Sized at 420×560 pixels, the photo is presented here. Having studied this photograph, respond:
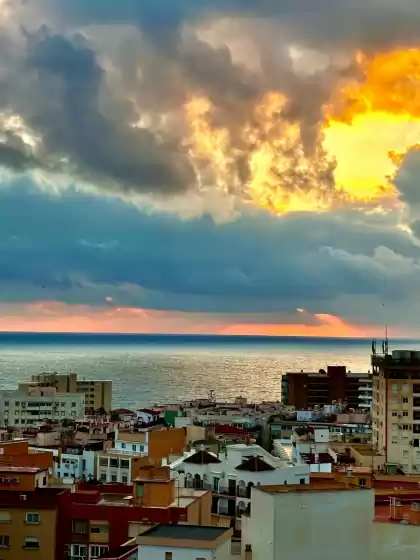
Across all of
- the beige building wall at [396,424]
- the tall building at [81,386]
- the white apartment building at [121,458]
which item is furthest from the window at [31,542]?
the tall building at [81,386]

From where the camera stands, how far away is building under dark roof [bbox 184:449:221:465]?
3466 centimetres

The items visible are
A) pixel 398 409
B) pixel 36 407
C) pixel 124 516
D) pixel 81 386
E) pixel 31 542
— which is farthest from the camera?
pixel 81 386

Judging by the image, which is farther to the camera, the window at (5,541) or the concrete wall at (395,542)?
the window at (5,541)

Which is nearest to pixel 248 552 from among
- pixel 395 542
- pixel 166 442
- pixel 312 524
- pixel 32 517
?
pixel 312 524

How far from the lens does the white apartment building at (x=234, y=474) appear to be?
3238cm

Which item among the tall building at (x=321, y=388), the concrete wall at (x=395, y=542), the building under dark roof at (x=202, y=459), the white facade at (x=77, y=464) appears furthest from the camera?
the tall building at (x=321, y=388)

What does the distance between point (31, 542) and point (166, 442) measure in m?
23.5

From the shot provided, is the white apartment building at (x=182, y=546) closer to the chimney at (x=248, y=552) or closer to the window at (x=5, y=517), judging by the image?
the chimney at (x=248, y=552)

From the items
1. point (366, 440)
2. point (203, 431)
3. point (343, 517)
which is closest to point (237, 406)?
point (366, 440)

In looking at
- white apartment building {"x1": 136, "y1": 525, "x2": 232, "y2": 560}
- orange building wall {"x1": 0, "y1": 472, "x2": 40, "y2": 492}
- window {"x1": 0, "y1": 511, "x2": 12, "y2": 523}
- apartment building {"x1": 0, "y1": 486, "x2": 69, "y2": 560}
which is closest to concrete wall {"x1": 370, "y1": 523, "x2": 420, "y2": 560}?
white apartment building {"x1": 136, "y1": 525, "x2": 232, "y2": 560}

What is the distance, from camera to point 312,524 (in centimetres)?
1881

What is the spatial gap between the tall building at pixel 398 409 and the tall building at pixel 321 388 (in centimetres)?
4834

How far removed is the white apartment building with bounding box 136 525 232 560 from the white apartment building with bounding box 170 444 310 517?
12.4 meters

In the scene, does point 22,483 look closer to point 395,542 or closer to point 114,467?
point 395,542
